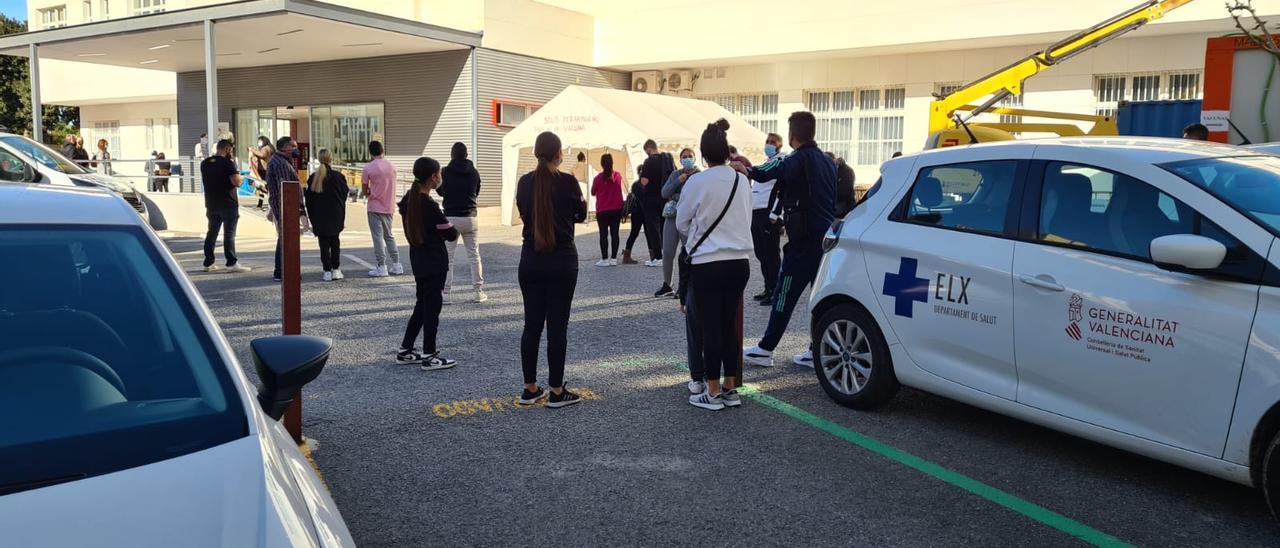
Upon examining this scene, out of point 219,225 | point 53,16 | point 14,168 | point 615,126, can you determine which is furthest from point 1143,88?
point 53,16

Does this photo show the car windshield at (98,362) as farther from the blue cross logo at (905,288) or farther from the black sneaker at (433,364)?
the black sneaker at (433,364)

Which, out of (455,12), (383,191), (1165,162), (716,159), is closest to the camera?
(1165,162)

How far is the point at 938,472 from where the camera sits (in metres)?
4.95

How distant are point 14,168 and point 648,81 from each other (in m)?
18.0

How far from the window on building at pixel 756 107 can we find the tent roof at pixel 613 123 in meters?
4.40

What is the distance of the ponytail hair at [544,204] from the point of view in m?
5.93

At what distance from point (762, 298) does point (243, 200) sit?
567 inches

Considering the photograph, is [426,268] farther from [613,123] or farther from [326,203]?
[613,123]

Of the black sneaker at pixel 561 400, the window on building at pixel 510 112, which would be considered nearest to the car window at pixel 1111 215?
the black sneaker at pixel 561 400

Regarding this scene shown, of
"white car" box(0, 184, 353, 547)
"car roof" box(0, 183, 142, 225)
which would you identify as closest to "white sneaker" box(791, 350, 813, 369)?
"white car" box(0, 184, 353, 547)

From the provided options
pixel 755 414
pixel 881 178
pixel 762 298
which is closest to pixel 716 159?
pixel 881 178

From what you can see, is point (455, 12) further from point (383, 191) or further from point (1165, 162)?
point (1165, 162)

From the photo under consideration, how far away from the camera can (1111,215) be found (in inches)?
187

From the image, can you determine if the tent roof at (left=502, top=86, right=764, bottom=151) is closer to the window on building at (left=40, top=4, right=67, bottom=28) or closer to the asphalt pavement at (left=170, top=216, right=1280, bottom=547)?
the asphalt pavement at (left=170, top=216, right=1280, bottom=547)
